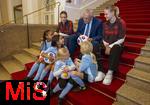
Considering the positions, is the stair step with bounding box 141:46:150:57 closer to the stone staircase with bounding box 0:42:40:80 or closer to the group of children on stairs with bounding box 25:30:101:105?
the group of children on stairs with bounding box 25:30:101:105

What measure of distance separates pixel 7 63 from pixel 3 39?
601 mm

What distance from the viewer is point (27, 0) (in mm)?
6590

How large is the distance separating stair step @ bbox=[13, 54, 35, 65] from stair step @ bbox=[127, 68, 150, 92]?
7.81 ft

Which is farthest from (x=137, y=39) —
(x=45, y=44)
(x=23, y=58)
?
(x=23, y=58)

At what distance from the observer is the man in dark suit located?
108 inches

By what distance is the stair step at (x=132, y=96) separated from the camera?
1.96 m

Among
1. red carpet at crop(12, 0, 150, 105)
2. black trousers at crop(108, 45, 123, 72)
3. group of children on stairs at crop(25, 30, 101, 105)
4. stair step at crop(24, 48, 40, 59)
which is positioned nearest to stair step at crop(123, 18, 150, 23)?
red carpet at crop(12, 0, 150, 105)

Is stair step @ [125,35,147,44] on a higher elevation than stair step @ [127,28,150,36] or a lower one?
lower

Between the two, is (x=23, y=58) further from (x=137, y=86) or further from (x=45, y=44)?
(x=137, y=86)

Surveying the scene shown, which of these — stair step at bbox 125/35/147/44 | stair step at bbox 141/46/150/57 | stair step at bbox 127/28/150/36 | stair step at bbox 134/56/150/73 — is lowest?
stair step at bbox 134/56/150/73

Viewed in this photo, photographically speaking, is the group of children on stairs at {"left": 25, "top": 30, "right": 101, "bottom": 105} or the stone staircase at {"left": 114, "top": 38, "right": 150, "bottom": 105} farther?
the group of children on stairs at {"left": 25, "top": 30, "right": 101, "bottom": 105}

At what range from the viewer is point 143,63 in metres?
2.39

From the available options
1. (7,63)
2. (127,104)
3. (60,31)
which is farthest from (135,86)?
(7,63)

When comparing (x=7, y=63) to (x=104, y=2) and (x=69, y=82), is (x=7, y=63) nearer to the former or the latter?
(x=69, y=82)
